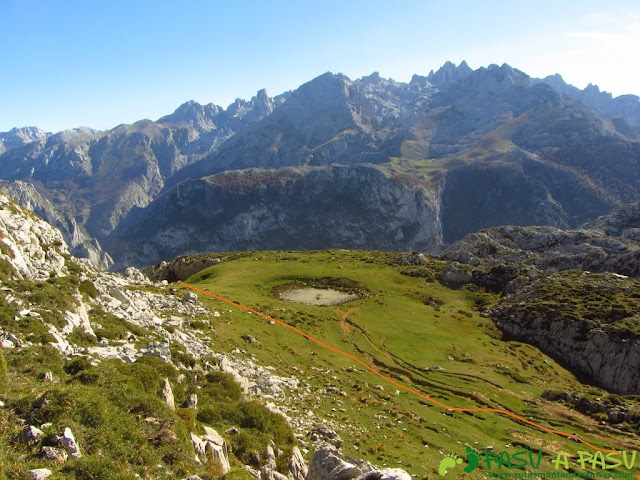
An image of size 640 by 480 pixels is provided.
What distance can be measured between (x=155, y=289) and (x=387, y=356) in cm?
3257

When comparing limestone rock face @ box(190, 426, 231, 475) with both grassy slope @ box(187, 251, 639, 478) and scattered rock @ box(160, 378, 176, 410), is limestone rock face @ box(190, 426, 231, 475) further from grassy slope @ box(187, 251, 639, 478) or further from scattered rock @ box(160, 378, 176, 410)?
grassy slope @ box(187, 251, 639, 478)

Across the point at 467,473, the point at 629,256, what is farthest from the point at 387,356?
the point at 629,256

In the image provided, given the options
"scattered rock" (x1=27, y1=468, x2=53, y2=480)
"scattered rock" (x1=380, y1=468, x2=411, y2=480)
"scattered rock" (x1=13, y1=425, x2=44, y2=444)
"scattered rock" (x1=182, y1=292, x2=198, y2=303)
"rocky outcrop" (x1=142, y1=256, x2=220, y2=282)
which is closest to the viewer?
"scattered rock" (x1=27, y1=468, x2=53, y2=480)

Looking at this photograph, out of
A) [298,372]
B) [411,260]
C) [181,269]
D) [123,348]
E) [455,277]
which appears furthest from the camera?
[181,269]

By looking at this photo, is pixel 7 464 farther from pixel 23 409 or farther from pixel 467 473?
pixel 467 473

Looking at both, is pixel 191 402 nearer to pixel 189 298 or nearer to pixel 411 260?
pixel 189 298

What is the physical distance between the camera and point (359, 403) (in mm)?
33250

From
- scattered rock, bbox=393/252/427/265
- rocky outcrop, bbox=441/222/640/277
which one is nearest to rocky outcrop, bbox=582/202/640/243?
rocky outcrop, bbox=441/222/640/277

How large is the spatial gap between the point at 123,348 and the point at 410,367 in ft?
104

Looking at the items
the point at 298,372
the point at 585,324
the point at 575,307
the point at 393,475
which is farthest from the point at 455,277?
the point at 393,475

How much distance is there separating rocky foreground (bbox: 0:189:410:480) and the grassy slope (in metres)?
3.09

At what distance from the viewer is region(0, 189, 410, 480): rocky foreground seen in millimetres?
16500

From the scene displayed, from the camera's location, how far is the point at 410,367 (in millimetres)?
47969

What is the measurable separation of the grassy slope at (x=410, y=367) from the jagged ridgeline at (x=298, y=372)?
0.83 feet
